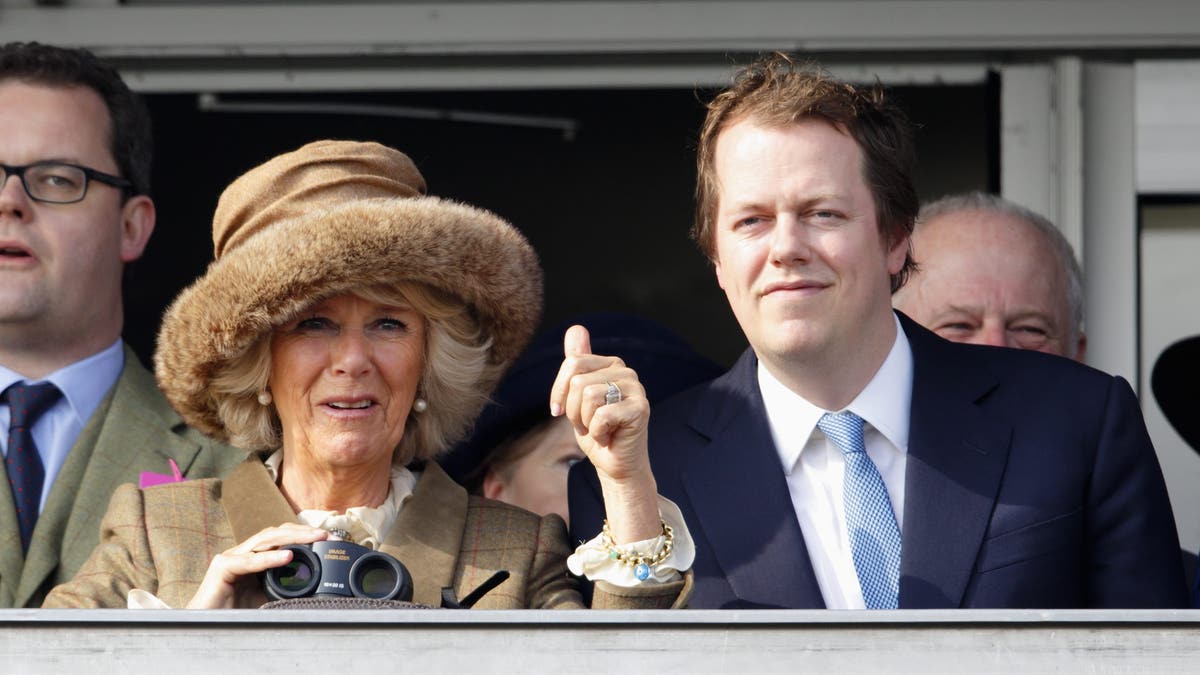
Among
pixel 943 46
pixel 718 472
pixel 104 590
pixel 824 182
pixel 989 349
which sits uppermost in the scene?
pixel 943 46

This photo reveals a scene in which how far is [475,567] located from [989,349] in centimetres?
81

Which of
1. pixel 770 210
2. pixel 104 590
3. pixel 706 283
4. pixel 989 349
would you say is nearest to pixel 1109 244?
Answer: pixel 706 283

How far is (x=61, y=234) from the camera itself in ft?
10.5

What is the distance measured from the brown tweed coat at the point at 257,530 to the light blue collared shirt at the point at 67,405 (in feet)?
1.85

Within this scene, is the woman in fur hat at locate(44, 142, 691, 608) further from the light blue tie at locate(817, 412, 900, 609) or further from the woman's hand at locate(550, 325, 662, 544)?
the light blue tie at locate(817, 412, 900, 609)

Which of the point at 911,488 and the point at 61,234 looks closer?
the point at 911,488

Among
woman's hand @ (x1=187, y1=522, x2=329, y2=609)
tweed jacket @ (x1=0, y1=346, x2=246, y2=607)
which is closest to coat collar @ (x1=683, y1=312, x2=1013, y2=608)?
woman's hand @ (x1=187, y1=522, x2=329, y2=609)

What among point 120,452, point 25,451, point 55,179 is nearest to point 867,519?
point 120,452

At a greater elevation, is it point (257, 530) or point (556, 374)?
point (556, 374)

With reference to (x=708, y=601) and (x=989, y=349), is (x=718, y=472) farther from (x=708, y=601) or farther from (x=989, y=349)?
(x=989, y=349)

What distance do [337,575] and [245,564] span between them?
0.38 feet

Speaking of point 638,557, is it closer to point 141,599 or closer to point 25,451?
point 141,599

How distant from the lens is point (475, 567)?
2.62 metres

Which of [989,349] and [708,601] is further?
[989,349]
